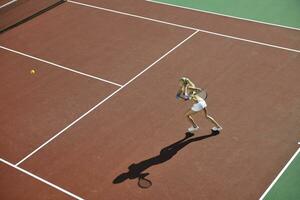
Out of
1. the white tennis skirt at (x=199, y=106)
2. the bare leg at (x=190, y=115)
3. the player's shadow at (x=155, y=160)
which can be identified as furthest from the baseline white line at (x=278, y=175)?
the bare leg at (x=190, y=115)

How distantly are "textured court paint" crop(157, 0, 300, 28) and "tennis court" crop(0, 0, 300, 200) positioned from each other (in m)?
0.48

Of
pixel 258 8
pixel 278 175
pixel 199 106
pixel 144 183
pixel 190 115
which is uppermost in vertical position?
pixel 258 8

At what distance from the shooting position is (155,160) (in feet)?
45.6

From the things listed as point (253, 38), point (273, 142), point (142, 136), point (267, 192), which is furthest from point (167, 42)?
point (267, 192)

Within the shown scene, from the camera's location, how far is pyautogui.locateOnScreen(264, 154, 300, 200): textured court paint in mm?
12445

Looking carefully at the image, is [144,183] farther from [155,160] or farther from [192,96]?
[192,96]

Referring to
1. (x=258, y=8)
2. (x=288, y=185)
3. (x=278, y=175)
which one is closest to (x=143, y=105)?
(x=278, y=175)

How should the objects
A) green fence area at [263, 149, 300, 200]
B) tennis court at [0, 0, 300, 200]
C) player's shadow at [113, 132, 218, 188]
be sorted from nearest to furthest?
green fence area at [263, 149, 300, 200], tennis court at [0, 0, 300, 200], player's shadow at [113, 132, 218, 188]

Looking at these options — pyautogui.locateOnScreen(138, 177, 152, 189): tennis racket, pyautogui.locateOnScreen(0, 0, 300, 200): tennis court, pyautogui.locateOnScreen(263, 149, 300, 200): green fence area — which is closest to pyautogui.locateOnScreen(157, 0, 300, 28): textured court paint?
pyautogui.locateOnScreen(0, 0, 300, 200): tennis court

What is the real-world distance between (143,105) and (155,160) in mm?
2684

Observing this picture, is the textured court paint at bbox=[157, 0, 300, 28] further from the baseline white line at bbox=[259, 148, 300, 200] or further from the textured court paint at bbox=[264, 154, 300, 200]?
the textured court paint at bbox=[264, 154, 300, 200]

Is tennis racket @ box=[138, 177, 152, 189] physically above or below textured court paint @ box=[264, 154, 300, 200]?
below

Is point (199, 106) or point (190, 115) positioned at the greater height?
point (199, 106)

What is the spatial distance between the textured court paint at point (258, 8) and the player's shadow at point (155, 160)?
7533 millimetres
